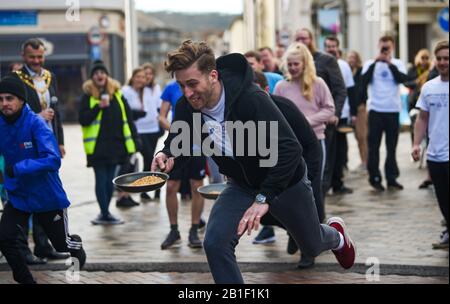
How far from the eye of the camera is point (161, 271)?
7598 millimetres

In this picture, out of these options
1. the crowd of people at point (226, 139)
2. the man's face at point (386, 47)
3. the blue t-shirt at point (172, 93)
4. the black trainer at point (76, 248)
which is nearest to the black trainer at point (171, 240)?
the crowd of people at point (226, 139)

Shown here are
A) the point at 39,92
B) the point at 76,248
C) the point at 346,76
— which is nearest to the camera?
the point at 76,248

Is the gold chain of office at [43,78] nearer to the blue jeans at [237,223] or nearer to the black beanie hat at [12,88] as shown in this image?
the black beanie hat at [12,88]

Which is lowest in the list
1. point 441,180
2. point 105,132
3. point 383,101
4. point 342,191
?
point 342,191

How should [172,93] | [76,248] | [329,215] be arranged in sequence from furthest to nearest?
[329,215], [172,93], [76,248]

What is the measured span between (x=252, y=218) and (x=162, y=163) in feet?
2.49

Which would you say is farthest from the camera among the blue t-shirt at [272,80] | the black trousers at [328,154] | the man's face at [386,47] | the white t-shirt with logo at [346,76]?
the white t-shirt with logo at [346,76]

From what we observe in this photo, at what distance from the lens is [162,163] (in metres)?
5.38

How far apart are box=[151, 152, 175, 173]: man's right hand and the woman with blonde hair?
3200 mm

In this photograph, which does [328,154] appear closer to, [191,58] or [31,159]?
[31,159]

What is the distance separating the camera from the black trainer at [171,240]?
337 inches

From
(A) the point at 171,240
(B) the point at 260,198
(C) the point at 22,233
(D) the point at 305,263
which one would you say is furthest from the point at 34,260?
(B) the point at 260,198

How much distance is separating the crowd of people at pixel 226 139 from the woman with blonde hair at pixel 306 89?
12 millimetres
